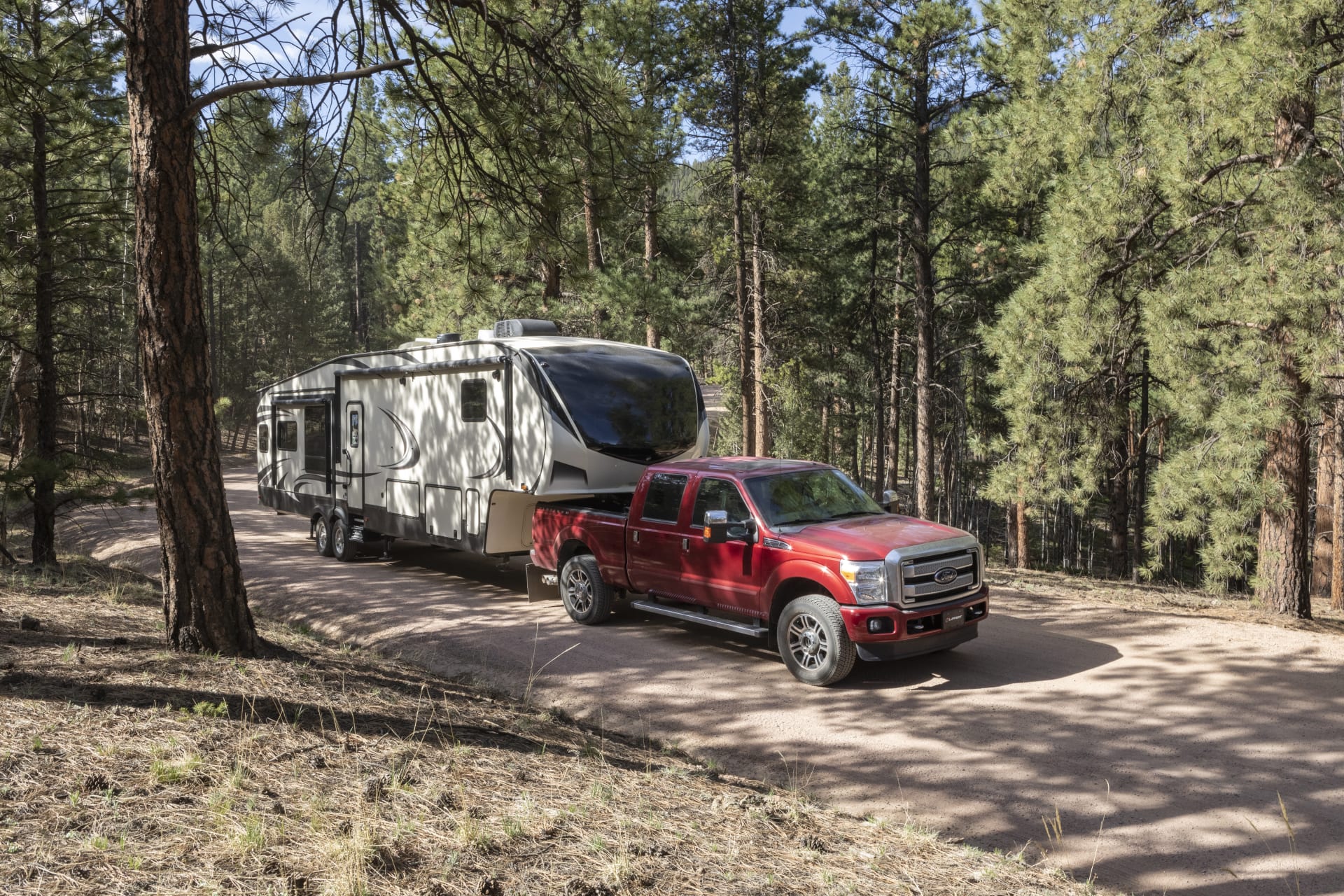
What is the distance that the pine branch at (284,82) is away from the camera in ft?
22.9

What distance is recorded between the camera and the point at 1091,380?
14.8 meters

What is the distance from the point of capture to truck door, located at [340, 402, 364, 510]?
15227 mm

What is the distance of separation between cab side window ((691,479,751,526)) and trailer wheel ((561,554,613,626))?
63.4 inches

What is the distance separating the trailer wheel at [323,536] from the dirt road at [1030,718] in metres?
4.23

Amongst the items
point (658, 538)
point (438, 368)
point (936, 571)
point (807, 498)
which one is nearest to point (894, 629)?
point (936, 571)

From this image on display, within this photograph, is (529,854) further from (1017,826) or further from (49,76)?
(49,76)

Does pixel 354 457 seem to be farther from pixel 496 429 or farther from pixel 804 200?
pixel 804 200

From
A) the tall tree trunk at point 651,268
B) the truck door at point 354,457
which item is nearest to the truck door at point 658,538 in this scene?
the truck door at point 354,457

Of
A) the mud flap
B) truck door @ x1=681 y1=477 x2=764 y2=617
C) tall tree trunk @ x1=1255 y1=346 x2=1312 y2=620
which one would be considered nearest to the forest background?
tall tree trunk @ x1=1255 y1=346 x2=1312 y2=620

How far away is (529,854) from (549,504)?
7.90 meters

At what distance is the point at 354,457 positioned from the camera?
15.4m

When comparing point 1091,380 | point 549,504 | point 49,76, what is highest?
point 49,76

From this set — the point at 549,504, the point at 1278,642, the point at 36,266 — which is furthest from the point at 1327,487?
the point at 36,266

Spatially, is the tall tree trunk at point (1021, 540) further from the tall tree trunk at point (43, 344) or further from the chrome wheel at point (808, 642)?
the tall tree trunk at point (43, 344)
